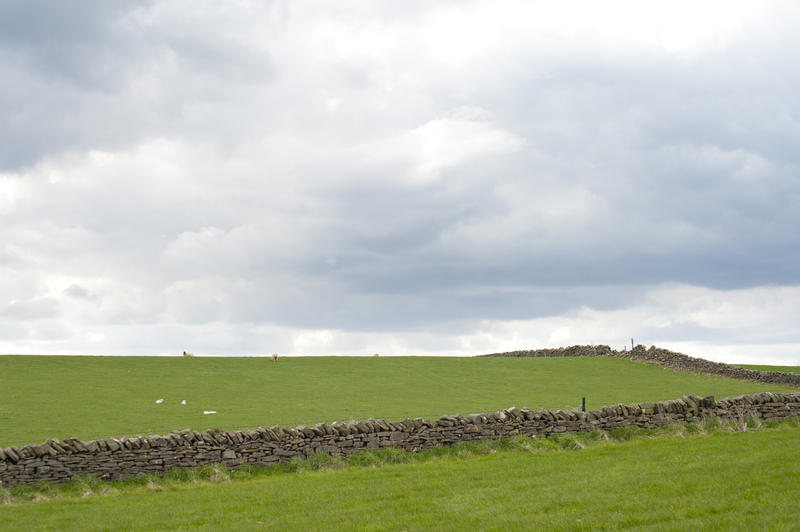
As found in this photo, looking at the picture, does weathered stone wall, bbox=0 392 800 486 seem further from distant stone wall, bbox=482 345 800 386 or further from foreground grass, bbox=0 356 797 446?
distant stone wall, bbox=482 345 800 386

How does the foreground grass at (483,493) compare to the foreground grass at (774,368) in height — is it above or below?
below

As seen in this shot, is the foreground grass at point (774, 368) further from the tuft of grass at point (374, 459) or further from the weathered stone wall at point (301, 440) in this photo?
the weathered stone wall at point (301, 440)

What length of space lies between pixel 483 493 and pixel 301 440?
7.70m

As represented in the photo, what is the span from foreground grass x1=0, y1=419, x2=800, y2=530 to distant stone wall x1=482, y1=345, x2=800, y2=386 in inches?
1328

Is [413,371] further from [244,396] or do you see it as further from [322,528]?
[322,528]

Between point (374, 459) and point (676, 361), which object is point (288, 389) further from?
point (676, 361)

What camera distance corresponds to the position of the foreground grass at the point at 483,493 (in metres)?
12.9

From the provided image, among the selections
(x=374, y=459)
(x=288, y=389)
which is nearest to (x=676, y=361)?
(x=288, y=389)

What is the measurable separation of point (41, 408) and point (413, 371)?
80.9 feet

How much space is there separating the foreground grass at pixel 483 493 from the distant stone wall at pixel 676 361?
33.7 metres

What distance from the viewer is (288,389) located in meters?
42.0

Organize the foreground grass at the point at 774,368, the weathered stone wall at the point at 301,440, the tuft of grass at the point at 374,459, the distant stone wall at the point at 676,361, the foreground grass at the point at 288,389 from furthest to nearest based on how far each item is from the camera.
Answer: the foreground grass at the point at 774,368
the distant stone wall at the point at 676,361
the foreground grass at the point at 288,389
the weathered stone wall at the point at 301,440
the tuft of grass at the point at 374,459

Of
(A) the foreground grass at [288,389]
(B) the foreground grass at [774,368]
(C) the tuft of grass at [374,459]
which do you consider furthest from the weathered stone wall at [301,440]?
(B) the foreground grass at [774,368]

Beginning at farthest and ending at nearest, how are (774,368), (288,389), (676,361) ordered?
(774,368) → (676,361) → (288,389)
